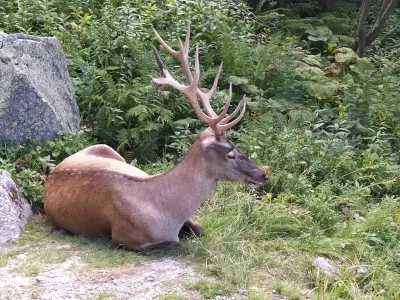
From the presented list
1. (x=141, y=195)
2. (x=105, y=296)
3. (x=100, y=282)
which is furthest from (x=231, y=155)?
(x=105, y=296)

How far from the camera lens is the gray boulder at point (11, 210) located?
6.39 meters

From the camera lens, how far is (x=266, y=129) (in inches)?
335

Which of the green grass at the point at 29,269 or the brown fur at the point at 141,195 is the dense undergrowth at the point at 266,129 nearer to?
the brown fur at the point at 141,195

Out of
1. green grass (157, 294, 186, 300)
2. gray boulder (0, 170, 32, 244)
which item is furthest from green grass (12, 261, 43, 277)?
green grass (157, 294, 186, 300)

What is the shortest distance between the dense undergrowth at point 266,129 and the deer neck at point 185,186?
33 centimetres

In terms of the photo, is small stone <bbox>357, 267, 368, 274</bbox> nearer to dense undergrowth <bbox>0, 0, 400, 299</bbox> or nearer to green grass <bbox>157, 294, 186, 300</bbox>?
dense undergrowth <bbox>0, 0, 400, 299</bbox>

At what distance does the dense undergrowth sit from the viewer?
20.4ft

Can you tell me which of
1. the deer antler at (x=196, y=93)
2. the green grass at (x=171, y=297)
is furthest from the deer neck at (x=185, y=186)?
the green grass at (x=171, y=297)

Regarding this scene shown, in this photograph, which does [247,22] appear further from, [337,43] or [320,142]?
[320,142]

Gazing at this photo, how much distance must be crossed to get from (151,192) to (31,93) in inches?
90.7

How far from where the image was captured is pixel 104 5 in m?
10.9

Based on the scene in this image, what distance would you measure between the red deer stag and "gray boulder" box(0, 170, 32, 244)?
Result: 0.31 metres

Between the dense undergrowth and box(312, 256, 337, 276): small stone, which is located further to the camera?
the dense undergrowth

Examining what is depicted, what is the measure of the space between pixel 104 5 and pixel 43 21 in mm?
1246
